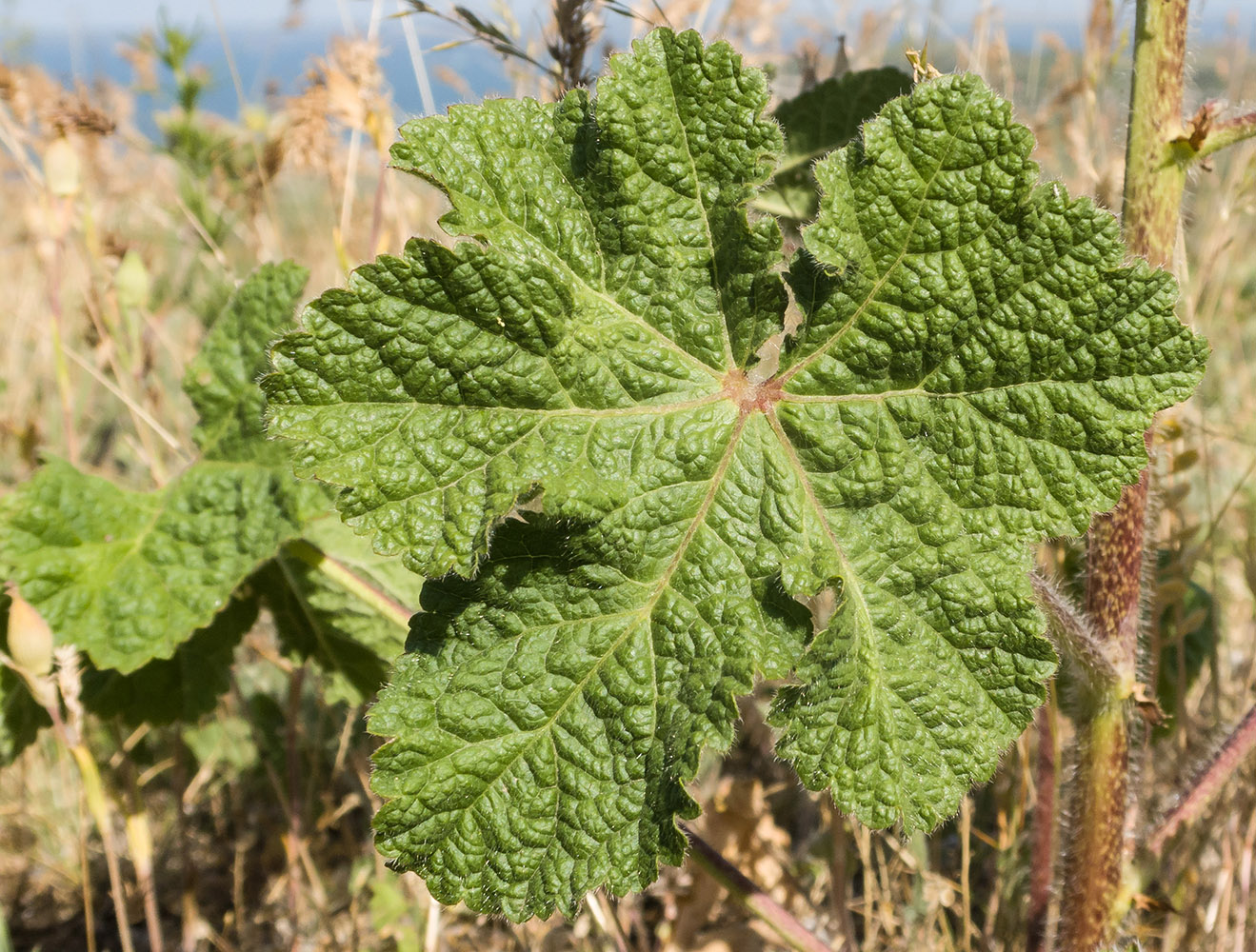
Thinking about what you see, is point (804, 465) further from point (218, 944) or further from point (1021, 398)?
point (218, 944)

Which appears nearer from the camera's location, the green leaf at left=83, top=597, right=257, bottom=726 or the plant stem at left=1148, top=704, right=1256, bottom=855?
the plant stem at left=1148, top=704, right=1256, bottom=855

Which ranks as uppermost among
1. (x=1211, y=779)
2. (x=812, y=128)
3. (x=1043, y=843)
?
(x=812, y=128)

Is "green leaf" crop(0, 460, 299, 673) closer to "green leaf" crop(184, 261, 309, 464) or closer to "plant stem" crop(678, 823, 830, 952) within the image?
"green leaf" crop(184, 261, 309, 464)

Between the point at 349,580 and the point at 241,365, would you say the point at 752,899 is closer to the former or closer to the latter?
the point at 349,580

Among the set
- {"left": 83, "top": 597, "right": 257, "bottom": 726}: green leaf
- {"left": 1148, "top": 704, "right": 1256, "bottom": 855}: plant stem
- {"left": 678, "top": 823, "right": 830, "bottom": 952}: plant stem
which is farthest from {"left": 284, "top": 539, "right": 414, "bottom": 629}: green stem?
{"left": 1148, "top": 704, "right": 1256, "bottom": 855}: plant stem

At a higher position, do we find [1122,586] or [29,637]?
[1122,586]

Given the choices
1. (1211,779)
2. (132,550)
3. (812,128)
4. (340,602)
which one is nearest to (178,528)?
(132,550)
